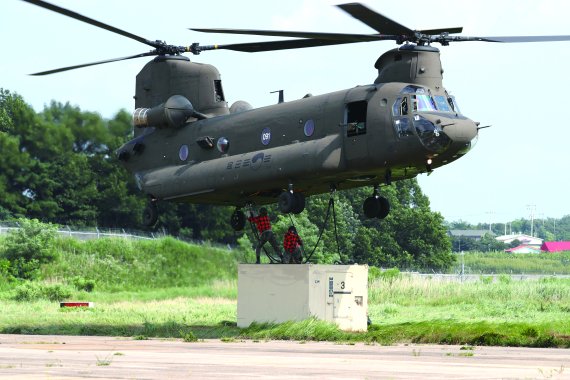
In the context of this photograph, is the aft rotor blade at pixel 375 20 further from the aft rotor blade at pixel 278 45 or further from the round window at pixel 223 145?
the round window at pixel 223 145

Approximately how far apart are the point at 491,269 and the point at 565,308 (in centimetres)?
6944

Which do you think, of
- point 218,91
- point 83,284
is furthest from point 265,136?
point 83,284

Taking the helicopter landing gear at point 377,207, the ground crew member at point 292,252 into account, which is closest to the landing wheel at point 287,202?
the ground crew member at point 292,252

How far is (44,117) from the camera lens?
6084 centimetres

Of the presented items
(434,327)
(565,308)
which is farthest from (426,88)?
(565,308)

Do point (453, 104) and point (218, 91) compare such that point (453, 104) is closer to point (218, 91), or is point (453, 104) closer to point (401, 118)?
point (401, 118)

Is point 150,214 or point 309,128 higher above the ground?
point 309,128

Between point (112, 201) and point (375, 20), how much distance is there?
50726mm

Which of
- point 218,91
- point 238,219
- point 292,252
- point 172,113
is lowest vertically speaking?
point 292,252

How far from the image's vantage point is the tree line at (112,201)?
60688 mm

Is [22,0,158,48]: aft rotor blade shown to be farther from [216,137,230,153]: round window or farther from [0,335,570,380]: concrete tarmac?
[0,335,570,380]: concrete tarmac

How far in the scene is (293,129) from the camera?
31.5 m

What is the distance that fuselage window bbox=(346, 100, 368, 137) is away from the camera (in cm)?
3000

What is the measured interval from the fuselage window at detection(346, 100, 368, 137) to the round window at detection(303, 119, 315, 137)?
1166mm
